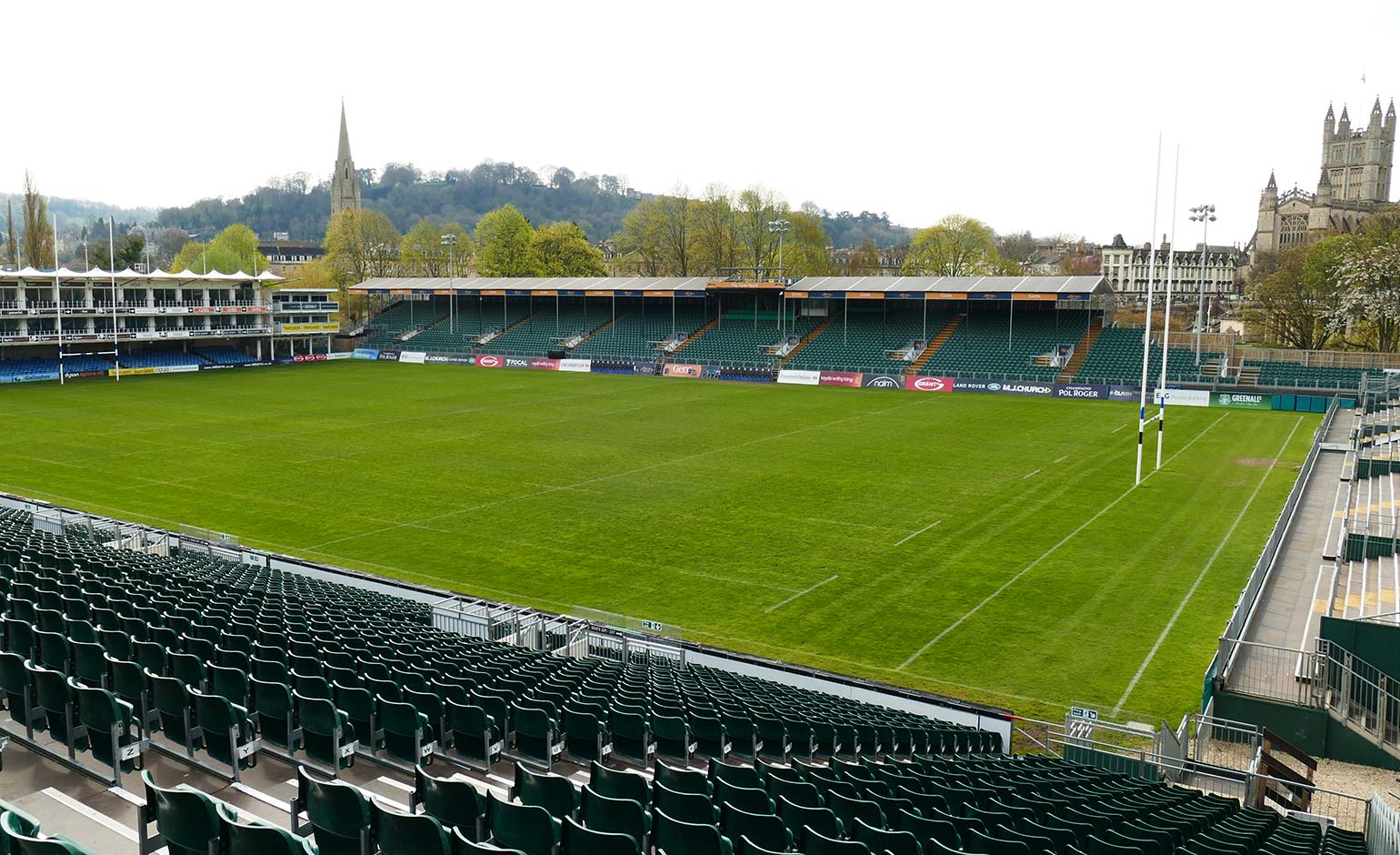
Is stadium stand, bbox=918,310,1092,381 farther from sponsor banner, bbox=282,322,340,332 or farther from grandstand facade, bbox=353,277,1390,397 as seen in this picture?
sponsor banner, bbox=282,322,340,332

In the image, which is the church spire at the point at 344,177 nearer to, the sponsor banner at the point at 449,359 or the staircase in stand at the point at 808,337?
the sponsor banner at the point at 449,359

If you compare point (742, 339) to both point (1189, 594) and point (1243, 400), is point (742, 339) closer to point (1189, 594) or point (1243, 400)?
point (1243, 400)

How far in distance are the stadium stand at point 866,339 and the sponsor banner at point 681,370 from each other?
23.1 feet

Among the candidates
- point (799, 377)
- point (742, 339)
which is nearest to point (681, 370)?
point (742, 339)

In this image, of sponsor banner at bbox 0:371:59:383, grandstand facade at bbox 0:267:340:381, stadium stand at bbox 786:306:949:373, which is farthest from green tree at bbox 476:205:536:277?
sponsor banner at bbox 0:371:59:383

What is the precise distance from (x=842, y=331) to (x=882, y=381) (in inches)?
434

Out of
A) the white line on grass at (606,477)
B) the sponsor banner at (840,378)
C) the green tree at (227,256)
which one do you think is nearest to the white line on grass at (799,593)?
the white line on grass at (606,477)

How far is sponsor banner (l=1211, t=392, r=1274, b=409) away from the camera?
57500 mm

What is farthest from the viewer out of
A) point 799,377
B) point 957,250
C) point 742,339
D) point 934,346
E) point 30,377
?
point 957,250

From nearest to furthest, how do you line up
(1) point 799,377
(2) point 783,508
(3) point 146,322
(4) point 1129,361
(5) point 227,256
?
(2) point 783,508
(4) point 1129,361
(1) point 799,377
(3) point 146,322
(5) point 227,256

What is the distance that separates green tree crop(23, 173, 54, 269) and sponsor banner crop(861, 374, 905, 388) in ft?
269

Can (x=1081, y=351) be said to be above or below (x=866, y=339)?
below

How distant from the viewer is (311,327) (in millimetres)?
89625

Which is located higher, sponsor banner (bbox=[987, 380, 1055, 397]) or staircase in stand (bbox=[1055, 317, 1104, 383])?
staircase in stand (bbox=[1055, 317, 1104, 383])
